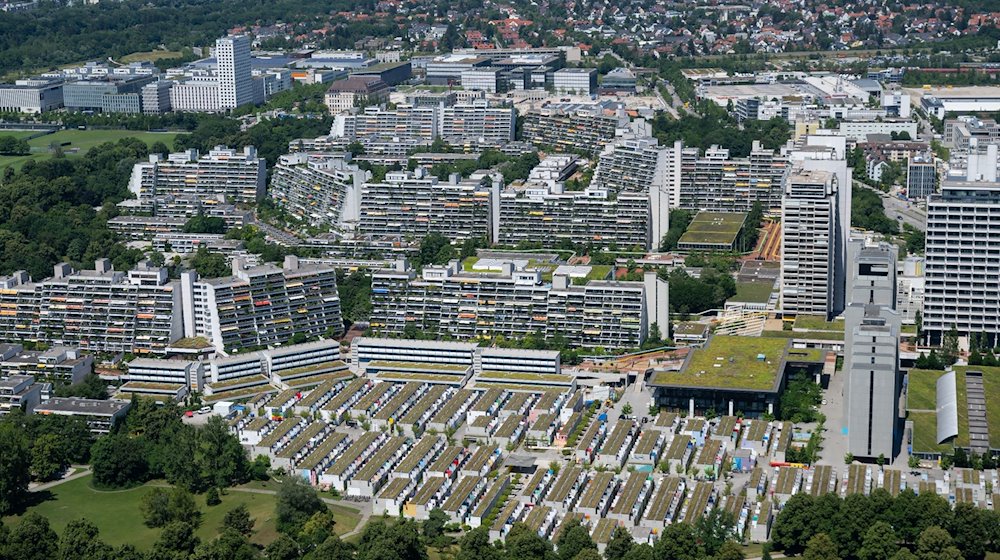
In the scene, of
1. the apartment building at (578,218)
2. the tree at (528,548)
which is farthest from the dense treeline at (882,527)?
the apartment building at (578,218)

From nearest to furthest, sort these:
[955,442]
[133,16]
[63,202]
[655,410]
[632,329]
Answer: [955,442] → [655,410] → [632,329] → [63,202] → [133,16]

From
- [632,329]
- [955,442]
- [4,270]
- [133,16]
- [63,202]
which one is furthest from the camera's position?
[133,16]

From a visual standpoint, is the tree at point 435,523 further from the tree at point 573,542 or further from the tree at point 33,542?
the tree at point 33,542

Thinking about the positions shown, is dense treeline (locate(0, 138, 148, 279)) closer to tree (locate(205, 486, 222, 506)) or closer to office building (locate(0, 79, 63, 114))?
office building (locate(0, 79, 63, 114))

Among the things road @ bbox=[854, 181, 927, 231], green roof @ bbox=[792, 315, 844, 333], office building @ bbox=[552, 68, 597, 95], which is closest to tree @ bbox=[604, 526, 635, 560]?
green roof @ bbox=[792, 315, 844, 333]

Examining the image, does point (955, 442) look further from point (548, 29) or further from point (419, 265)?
point (548, 29)

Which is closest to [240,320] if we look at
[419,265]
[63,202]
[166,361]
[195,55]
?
[166,361]

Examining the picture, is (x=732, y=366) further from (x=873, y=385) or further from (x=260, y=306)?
(x=260, y=306)
